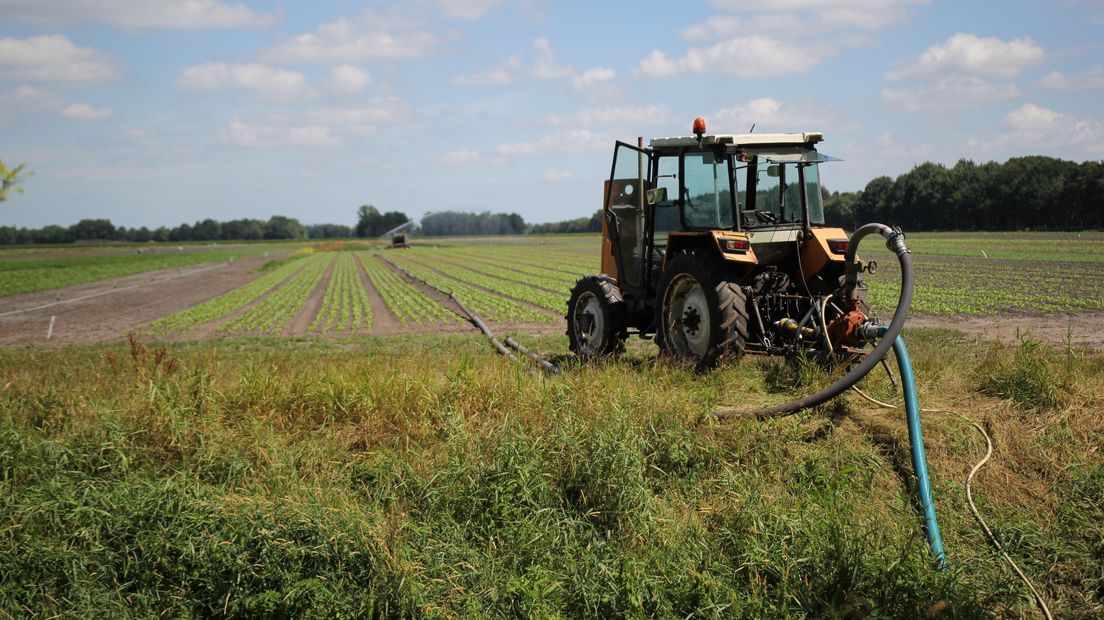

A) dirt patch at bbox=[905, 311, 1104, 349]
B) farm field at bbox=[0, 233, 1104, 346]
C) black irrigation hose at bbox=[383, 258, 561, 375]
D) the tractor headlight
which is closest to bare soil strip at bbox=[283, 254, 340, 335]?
farm field at bbox=[0, 233, 1104, 346]

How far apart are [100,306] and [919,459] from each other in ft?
92.1

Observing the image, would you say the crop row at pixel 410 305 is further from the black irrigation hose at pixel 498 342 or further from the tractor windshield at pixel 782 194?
the tractor windshield at pixel 782 194

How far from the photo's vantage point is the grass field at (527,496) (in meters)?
4.35

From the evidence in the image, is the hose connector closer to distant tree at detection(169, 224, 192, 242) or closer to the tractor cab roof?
the tractor cab roof

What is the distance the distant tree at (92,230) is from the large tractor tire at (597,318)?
139 metres

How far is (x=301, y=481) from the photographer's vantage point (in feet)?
17.3

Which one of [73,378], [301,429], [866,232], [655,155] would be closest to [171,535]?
[301,429]

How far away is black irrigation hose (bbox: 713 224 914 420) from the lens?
219 inches

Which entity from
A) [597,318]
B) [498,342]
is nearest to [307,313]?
[498,342]

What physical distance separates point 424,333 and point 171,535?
39.7 ft

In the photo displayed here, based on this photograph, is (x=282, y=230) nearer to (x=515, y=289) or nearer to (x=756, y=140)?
(x=515, y=289)

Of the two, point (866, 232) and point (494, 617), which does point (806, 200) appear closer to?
point (866, 232)

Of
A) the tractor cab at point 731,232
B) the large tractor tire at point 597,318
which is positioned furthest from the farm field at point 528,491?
the large tractor tire at point 597,318

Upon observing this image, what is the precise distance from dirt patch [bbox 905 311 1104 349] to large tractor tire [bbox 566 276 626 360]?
709 centimetres
